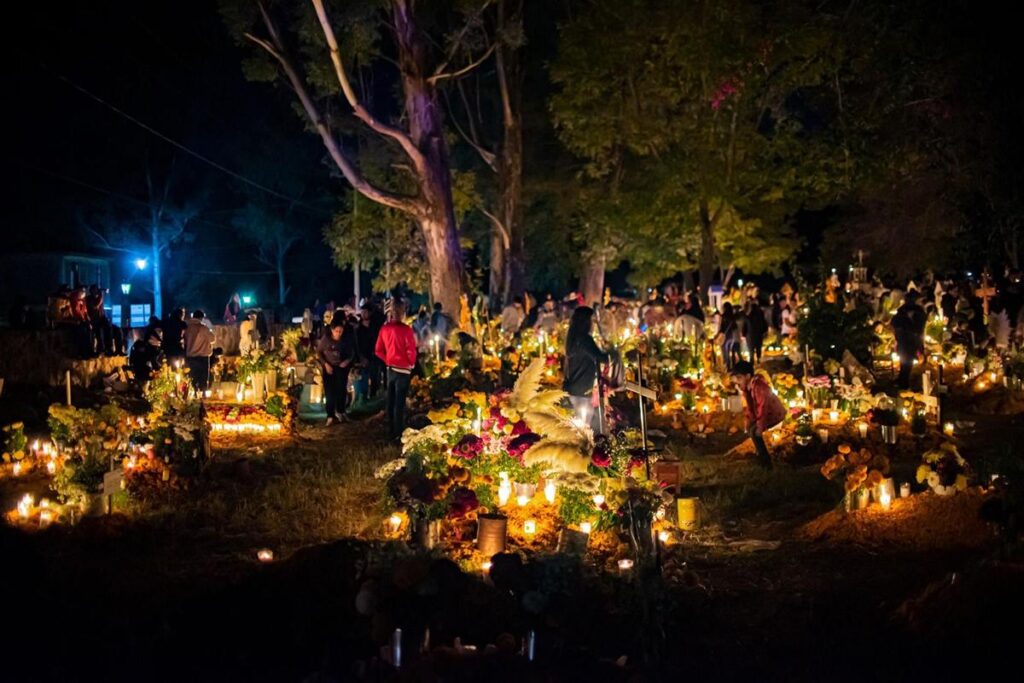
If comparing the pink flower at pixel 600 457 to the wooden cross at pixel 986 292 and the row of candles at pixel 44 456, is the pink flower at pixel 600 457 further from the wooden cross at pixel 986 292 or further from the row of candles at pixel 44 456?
the wooden cross at pixel 986 292

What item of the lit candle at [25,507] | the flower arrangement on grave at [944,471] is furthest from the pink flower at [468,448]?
the lit candle at [25,507]

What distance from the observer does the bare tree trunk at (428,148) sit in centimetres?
2183

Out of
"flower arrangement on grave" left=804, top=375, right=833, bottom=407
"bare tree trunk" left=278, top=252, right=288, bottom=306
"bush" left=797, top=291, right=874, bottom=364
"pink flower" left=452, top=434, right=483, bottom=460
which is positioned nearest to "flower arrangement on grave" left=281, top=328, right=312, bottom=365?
"bush" left=797, top=291, right=874, bottom=364

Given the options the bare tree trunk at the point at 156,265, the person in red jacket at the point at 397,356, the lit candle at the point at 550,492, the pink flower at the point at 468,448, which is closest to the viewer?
the pink flower at the point at 468,448

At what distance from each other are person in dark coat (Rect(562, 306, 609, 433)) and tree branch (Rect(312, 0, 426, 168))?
39.2 ft

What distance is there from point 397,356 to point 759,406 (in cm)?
461

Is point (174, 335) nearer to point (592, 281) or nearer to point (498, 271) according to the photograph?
point (498, 271)

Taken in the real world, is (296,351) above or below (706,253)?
below

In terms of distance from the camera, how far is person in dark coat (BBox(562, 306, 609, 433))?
10.4 metres

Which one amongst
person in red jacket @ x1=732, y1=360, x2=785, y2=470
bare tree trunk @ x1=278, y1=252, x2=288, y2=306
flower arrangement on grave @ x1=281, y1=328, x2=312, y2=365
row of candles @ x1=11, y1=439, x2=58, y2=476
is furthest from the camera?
bare tree trunk @ x1=278, y1=252, x2=288, y2=306

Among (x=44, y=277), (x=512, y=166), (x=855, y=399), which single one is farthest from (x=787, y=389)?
(x=44, y=277)

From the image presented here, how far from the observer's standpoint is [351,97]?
21.1 meters

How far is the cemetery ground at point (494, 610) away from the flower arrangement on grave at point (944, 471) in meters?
0.64

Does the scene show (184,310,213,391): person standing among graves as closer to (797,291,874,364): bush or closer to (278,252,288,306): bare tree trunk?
(797,291,874,364): bush
